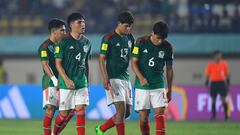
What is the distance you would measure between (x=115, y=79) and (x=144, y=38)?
3.13 feet

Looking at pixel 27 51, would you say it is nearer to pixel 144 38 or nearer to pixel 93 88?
pixel 93 88

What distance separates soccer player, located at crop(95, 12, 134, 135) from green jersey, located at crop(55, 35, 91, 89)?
0.48m

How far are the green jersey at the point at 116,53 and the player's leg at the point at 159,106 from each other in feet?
2.71

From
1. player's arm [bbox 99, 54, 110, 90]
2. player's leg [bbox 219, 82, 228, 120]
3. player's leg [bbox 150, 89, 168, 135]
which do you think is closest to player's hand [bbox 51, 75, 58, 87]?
player's arm [bbox 99, 54, 110, 90]

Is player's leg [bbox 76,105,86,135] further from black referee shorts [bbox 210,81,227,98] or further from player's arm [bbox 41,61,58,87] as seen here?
black referee shorts [bbox 210,81,227,98]

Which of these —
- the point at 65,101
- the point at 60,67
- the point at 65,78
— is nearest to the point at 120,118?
the point at 65,101

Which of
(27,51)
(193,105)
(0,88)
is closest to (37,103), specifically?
(0,88)

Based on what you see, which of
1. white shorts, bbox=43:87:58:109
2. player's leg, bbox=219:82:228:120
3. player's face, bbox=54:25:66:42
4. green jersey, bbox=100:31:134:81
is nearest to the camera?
green jersey, bbox=100:31:134:81

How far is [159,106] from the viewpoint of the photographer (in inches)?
581

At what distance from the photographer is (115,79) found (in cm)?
1541

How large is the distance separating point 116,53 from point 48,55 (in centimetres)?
125

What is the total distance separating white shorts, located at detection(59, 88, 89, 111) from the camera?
48.2ft

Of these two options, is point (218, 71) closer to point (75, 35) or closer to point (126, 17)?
point (126, 17)

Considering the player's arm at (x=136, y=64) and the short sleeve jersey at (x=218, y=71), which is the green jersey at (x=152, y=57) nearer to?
the player's arm at (x=136, y=64)
